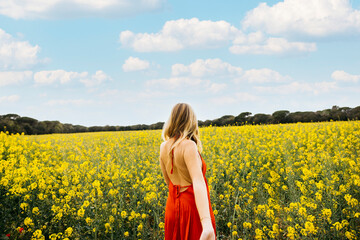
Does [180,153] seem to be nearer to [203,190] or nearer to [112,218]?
[203,190]

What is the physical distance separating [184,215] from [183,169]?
1.44 feet

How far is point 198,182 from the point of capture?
2.45 meters

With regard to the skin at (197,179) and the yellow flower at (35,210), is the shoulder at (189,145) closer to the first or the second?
the skin at (197,179)

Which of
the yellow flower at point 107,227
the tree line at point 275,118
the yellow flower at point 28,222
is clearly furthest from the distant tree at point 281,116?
the yellow flower at point 28,222

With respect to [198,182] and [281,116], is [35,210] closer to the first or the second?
[198,182]

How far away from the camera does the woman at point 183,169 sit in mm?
2553

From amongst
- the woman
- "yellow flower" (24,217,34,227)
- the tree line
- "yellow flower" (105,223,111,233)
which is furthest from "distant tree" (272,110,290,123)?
the woman

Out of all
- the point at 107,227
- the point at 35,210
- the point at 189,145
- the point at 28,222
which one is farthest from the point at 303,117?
the point at 189,145

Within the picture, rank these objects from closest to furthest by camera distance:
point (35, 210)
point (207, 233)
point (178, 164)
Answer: point (207, 233) < point (178, 164) < point (35, 210)

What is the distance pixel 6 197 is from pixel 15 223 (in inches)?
19.7

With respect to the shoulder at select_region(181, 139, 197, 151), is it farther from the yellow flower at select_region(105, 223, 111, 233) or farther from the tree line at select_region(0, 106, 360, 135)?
the tree line at select_region(0, 106, 360, 135)

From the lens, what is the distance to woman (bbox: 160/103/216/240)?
101 inches

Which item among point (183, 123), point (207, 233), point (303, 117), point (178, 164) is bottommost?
point (207, 233)

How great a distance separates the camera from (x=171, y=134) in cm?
279
